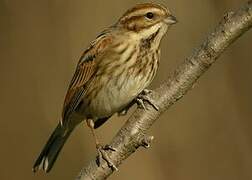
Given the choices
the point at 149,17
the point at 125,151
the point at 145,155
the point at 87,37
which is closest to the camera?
the point at 125,151

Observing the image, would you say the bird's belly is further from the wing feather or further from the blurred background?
the blurred background

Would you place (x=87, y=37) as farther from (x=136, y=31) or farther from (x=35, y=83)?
(x=136, y=31)

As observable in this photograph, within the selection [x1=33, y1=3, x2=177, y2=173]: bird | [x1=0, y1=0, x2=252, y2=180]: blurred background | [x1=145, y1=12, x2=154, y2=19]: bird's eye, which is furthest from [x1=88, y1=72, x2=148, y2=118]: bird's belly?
[x1=0, y1=0, x2=252, y2=180]: blurred background

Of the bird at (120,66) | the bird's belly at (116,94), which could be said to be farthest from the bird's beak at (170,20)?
the bird's belly at (116,94)

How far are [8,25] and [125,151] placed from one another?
Answer: 2.76 m

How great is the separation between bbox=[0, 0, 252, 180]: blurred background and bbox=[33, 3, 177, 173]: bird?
768 millimetres

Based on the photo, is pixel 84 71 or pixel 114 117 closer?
pixel 84 71

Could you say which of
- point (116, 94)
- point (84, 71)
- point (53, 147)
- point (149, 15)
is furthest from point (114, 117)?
point (149, 15)

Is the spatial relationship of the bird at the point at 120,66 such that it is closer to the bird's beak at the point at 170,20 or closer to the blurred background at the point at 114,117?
the bird's beak at the point at 170,20

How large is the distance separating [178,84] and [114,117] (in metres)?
2.44

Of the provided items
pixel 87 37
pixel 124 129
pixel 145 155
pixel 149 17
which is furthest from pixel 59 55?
pixel 124 129

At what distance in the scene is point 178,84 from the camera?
3293 mm

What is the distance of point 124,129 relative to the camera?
3.41 m

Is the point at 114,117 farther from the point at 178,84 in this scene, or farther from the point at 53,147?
the point at 178,84
